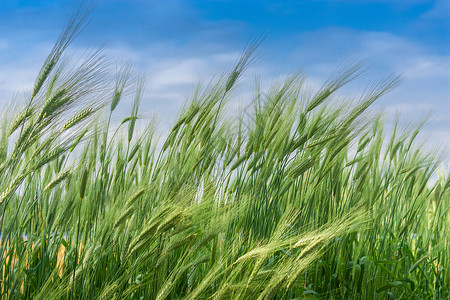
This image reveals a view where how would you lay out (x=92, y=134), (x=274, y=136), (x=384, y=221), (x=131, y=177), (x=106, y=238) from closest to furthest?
(x=106, y=238) → (x=92, y=134) → (x=274, y=136) → (x=131, y=177) → (x=384, y=221)

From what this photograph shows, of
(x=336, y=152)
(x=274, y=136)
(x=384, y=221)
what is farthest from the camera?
(x=384, y=221)

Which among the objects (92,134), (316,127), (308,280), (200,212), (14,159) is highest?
(316,127)

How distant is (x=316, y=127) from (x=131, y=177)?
2.86 ft

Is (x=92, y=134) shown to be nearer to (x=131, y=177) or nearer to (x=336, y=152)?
(x=131, y=177)

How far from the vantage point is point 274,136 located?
1.90 metres

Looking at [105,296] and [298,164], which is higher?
[298,164]

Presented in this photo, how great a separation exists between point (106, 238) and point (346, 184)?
134cm

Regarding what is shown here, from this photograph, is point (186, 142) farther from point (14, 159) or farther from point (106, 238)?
point (14, 159)

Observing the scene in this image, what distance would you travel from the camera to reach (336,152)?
205 centimetres

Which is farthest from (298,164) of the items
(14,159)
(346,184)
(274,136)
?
(14,159)

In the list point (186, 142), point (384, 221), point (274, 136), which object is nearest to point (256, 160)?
point (274, 136)

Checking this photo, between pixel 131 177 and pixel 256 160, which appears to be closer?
pixel 256 160

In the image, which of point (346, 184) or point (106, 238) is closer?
point (106, 238)

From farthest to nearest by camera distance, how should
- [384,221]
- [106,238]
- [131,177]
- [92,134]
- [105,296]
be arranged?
[384,221] → [131,177] → [92,134] → [106,238] → [105,296]
